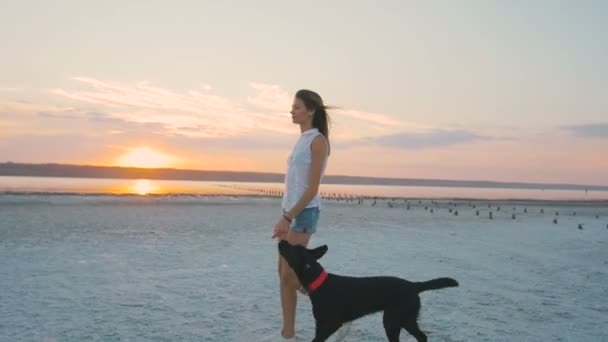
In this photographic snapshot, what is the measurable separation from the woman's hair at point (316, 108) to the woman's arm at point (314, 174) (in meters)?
0.21

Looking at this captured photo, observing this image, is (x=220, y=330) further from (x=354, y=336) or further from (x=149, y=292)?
(x=149, y=292)

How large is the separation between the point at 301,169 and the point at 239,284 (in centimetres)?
440

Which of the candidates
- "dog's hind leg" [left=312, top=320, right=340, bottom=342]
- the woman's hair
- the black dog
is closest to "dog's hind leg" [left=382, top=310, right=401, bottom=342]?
the black dog

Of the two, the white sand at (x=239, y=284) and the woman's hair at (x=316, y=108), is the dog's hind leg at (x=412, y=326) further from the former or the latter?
the woman's hair at (x=316, y=108)

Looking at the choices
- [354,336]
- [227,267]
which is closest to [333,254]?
[227,267]

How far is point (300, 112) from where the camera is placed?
16.5ft

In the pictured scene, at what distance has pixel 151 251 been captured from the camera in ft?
41.6

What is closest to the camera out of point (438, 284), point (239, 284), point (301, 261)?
point (301, 261)

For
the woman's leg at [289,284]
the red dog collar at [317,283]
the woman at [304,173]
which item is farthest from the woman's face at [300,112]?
the red dog collar at [317,283]

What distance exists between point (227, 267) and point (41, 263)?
12.5ft

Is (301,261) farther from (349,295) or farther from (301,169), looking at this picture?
(301,169)

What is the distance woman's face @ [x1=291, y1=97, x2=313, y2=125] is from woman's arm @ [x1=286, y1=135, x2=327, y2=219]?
32 centimetres

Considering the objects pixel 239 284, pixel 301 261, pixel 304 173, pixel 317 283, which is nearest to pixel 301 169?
pixel 304 173

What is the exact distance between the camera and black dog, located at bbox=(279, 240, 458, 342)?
15.5 ft
